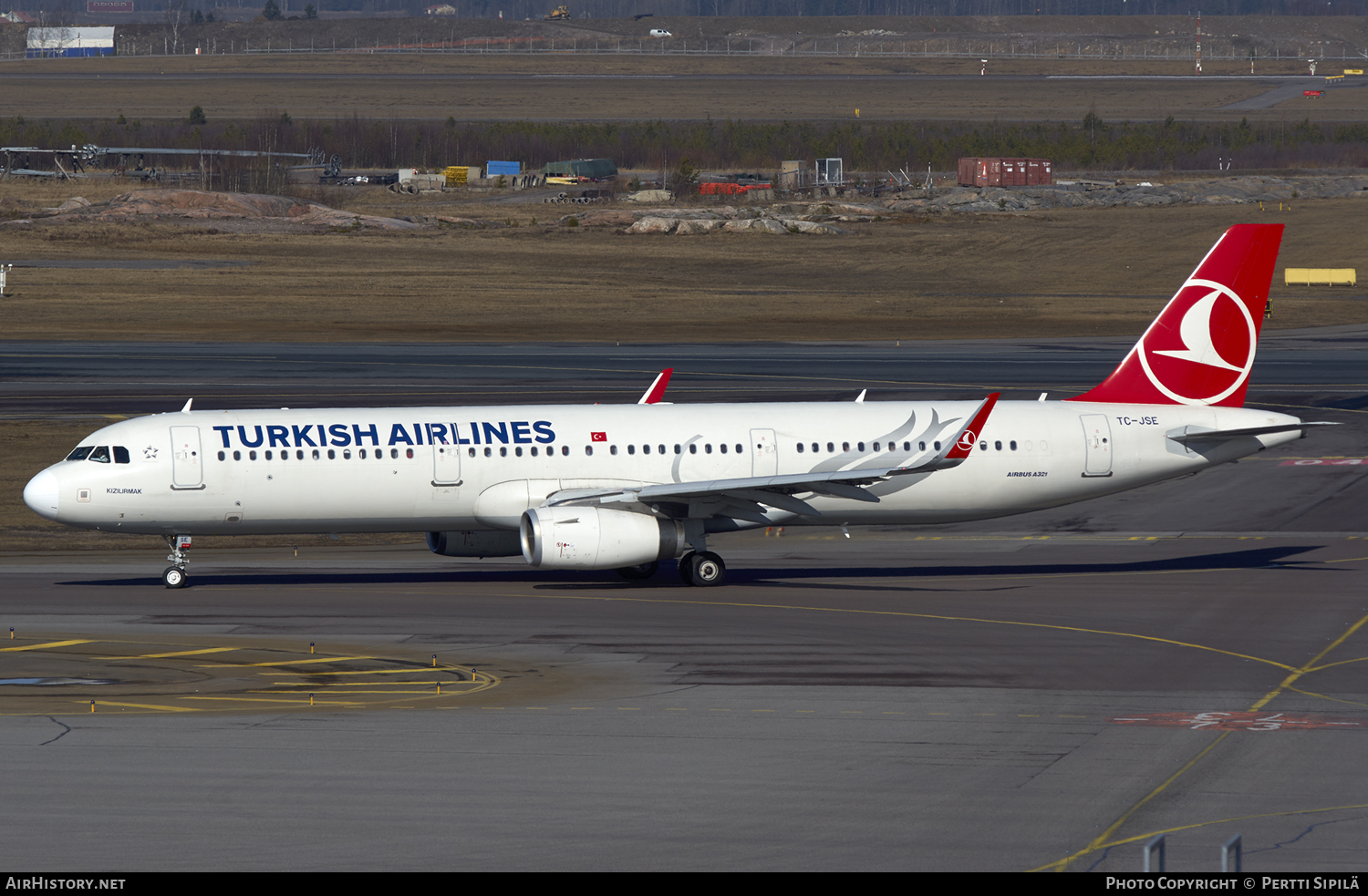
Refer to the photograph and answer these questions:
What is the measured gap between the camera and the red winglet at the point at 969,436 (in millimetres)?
38344

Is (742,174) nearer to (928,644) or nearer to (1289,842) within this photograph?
(928,644)

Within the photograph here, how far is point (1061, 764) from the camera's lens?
79.5 ft

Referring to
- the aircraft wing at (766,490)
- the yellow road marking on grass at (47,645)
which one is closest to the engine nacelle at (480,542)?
the aircraft wing at (766,490)

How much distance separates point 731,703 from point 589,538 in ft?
34.2

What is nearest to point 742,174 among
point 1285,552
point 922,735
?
point 1285,552

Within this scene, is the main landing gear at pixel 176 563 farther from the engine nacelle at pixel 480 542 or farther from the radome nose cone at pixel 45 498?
the engine nacelle at pixel 480 542

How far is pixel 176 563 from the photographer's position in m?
39.8

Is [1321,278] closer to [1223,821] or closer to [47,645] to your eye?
[47,645]

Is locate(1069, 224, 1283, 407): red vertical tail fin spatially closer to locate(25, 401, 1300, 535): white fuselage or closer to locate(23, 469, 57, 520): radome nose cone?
locate(25, 401, 1300, 535): white fuselage

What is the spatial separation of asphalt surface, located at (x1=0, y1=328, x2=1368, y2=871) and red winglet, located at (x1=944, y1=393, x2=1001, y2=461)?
3300 millimetres

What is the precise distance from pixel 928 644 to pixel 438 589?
12.4 m

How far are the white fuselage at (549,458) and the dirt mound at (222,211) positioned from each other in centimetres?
9744

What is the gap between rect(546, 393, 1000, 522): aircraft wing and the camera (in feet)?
126

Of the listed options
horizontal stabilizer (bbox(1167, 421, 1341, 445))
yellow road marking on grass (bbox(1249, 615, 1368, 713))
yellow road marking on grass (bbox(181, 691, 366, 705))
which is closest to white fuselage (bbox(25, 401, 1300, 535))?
horizontal stabilizer (bbox(1167, 421, 1341, 445))
